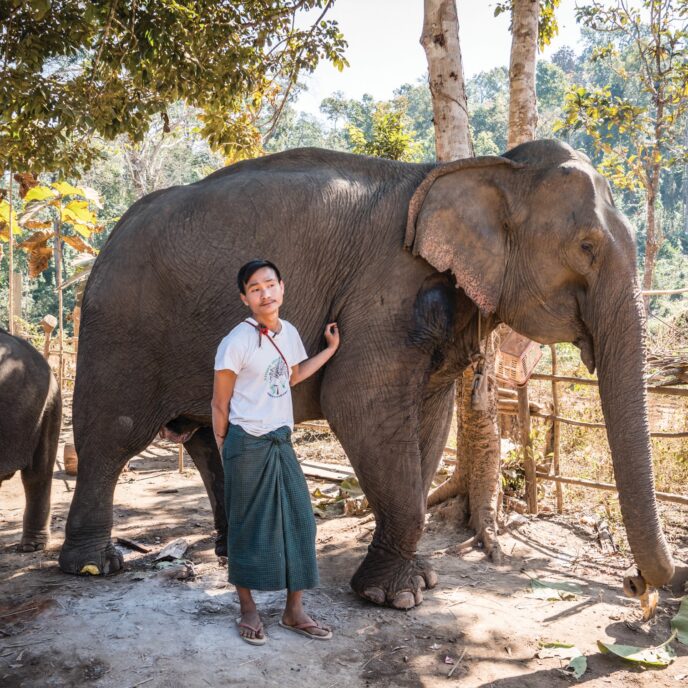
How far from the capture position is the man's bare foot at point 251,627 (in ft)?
10.6

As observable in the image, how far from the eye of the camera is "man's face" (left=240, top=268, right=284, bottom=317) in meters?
3.15

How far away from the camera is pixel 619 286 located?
3.45 meters

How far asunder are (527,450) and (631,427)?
8.27ft

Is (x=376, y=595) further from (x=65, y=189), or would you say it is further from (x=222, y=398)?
(x=65, y=189)

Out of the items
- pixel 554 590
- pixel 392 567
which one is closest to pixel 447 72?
pixel 392 567

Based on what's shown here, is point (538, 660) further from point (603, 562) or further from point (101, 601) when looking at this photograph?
point (101, 601)

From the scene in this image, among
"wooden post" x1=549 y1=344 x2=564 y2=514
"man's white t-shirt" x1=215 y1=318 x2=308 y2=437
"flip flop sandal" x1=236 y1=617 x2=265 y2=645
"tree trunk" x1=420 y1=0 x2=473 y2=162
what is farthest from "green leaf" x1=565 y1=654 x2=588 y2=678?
"tree trunk" x1=420 y1=0 x2=473 y2=162

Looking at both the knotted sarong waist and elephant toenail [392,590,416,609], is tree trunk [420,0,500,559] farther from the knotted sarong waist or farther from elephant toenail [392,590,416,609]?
the knotted sarong waist

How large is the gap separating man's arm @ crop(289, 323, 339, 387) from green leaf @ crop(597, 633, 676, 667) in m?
1.80

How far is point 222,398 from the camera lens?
317 cm

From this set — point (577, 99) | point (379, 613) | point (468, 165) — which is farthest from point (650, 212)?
point (379, 613)

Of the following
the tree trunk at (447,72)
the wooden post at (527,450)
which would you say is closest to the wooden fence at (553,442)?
the wooden post at (527,450)

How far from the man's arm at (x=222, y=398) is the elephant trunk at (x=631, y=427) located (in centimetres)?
169

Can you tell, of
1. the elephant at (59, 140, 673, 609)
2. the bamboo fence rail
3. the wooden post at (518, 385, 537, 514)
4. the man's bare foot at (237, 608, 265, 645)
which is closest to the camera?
the man's bare foot at (237, 608, 265, 645)
